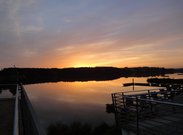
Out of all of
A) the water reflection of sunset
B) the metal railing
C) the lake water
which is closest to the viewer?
the metal railing

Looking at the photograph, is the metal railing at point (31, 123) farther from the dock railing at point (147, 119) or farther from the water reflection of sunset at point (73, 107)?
the water reflection of sunset at point (73, 107)

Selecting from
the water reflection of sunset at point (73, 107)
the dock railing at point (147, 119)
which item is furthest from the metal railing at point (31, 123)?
Answer: the water reflection of sunset at point (73, 107)

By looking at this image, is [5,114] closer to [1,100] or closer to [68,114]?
[1,100]

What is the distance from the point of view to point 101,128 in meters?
19.9

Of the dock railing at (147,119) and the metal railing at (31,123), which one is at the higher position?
the metal railing at (31,123)

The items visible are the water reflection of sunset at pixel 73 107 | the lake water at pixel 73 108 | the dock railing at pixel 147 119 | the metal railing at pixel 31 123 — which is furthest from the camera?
the water reflection of sunset at pixel 73 107

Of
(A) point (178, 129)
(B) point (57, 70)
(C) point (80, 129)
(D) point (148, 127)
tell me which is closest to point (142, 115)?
(D) point (148, 127)

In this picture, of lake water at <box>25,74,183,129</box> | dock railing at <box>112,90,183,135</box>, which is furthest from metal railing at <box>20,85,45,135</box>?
dock railing at <box>112,90,183,135</box>

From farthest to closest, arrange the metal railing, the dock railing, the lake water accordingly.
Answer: the lake water, the dock railing, the metal railing

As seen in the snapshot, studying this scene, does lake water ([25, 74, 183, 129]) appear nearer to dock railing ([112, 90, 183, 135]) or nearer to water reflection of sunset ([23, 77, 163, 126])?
water reflection of sunset ([23, 77, 163, 126])

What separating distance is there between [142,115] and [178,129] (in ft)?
7.48

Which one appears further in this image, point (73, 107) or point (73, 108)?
point (73, 107)

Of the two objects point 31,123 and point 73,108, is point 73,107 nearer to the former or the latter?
point 73,108

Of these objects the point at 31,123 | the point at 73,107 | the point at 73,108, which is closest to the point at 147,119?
the point at 31,123
